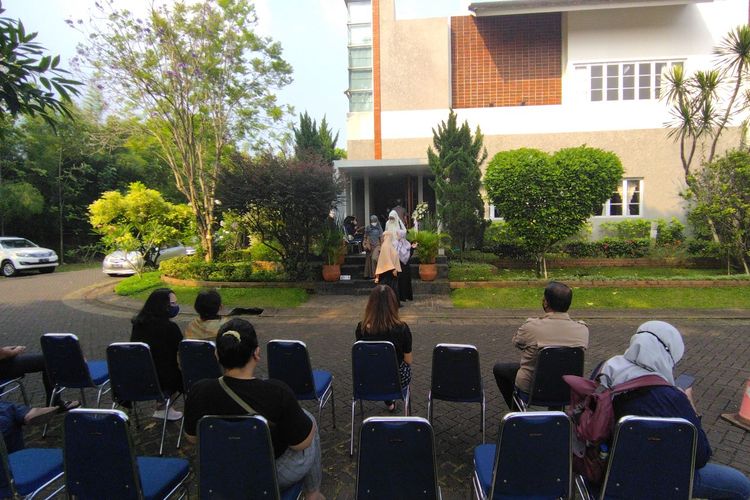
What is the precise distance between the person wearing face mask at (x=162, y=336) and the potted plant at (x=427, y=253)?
772 cm

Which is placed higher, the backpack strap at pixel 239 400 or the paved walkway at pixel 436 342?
the backpack strap at pixel 239 400

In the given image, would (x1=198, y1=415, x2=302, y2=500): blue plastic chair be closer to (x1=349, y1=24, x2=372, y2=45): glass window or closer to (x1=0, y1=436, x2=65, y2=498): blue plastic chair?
(x1=0, y1=436, x2=65, y2=498): blue plastic chair

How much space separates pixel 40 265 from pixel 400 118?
51.6ft

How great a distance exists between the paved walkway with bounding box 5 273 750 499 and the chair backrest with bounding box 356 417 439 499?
3.26ft

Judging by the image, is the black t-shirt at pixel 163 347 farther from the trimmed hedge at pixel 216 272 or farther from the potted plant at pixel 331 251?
the trimmed hedge at pixel 216 272

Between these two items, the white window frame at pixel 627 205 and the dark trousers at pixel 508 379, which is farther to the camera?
the white window frame at pixel 627 205

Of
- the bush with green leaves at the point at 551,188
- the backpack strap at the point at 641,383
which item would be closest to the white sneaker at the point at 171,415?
the backpack strap at the point at 641,383

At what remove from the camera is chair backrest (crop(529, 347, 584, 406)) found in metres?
3.56

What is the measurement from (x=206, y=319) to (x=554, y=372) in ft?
10.5

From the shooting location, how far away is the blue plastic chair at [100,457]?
2.38 metres

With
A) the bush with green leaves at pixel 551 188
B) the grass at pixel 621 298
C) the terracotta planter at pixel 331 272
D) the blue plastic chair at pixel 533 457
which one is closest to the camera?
the blue plastic chair at pixel 533 457

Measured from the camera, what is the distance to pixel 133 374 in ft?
12.7

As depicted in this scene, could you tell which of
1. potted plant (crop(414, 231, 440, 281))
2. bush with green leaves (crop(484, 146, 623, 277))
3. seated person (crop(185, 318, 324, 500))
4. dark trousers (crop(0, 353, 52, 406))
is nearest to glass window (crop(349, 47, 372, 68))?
bush with green leaves (crop(484, 146, 623, 277))

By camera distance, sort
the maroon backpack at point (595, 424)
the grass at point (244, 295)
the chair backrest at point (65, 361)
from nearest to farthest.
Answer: the maroon backpack at point (595, 424)
the chair backrest at point (65, 361)
the grass at point (244, 295)
